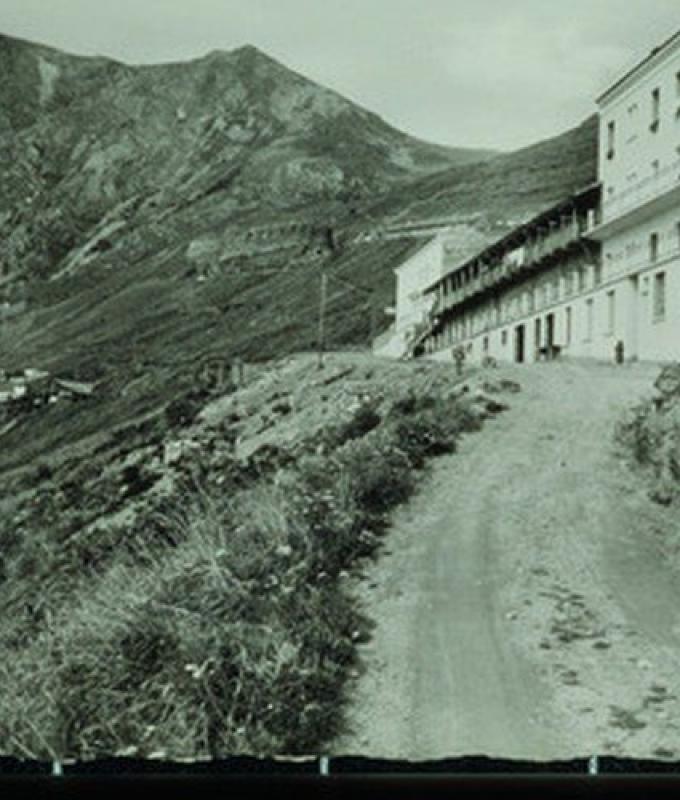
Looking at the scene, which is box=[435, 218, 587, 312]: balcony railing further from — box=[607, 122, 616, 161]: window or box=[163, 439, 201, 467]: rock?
box=[163, 439, 201, 467]: rock

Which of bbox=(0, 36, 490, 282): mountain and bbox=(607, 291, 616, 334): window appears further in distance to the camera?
bbox=(607, 291, 616, 334): window

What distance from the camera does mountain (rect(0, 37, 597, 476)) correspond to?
20.4 ft

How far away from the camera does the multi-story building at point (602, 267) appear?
16609 mm

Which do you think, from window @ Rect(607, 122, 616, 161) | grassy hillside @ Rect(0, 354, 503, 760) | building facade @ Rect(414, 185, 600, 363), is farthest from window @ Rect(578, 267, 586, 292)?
grassy hillside @ Rect(0, 354, 503, 760)

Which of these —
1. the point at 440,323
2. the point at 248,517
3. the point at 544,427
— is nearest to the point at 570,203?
the point at 440,323

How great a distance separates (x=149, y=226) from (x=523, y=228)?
16637mm

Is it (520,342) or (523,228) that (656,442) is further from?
→ (520,342)

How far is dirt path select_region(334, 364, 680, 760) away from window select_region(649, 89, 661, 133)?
9781 millimetres

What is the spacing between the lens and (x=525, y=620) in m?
6.02

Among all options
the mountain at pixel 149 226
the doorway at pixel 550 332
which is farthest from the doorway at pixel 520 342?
the mountain at pixel 149 226

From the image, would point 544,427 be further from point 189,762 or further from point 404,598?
point 189,762

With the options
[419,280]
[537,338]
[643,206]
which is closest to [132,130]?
[419,280]

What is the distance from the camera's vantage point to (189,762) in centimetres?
485

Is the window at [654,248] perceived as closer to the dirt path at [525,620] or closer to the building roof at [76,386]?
the dirt path at [525,620]
